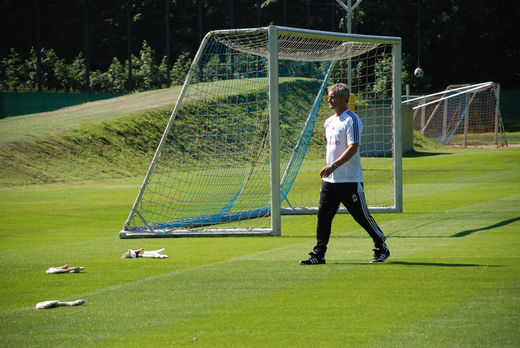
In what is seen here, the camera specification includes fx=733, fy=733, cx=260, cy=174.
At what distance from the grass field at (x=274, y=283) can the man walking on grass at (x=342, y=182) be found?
1.03 feet

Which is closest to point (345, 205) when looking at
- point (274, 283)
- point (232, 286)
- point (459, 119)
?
point (274, 283)

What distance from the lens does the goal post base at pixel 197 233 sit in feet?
38.0

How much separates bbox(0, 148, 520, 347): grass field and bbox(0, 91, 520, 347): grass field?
16 millimetres

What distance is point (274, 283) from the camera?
24.5ft

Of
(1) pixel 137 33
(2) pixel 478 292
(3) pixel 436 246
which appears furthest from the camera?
(1) pixel 137 33

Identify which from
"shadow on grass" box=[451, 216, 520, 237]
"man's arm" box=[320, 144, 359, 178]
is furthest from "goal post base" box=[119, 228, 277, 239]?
"man's arm" box=[320, 144, 359, 178]

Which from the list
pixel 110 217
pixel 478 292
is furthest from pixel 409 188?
pixel 478 292

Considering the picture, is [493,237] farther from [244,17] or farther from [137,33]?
[244,17]

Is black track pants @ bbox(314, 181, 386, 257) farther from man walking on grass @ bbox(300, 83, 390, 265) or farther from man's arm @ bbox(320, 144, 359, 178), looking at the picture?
man's arm @ bbox(320, 144, 359, 178)

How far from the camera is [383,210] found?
47.0ft

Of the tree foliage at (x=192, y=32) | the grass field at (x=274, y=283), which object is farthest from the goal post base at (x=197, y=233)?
the tree foliage at (x=192, y=32)

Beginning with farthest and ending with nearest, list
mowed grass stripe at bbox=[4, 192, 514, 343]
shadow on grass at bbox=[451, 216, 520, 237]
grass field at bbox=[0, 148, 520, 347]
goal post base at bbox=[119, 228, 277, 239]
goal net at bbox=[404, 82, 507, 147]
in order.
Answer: goal net at bbox=[404, 82, 507, 147]
goal post base at bbox=[119, 228, 277, 239]
shadow on grass at bbox=[451, 216, 520, 237]
mowed grass stripe at bbox=[4, 192, 514, 343]
grass field at bbox=[0, 148, 520, 347]

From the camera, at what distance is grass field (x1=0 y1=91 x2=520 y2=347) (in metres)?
5.52

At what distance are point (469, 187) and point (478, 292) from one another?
12.5 metres
